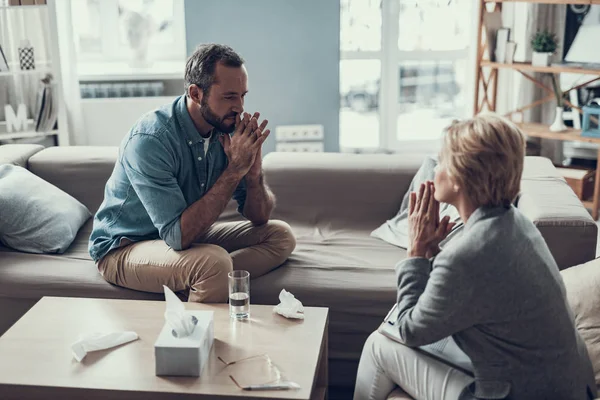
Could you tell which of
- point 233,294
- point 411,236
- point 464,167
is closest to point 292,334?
point 233,294

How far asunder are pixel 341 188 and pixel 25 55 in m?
2.09

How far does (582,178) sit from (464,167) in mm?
2831

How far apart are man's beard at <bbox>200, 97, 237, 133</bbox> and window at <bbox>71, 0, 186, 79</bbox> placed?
223cm

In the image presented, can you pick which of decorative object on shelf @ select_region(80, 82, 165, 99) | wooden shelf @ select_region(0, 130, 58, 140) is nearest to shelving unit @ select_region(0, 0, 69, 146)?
wooden shelf @ select_region(0, 130, 58, 140)

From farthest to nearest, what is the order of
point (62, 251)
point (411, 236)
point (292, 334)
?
point (62, 251) < point (292, 334) < point (411, 236)

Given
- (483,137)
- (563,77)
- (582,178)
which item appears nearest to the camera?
(483,137)

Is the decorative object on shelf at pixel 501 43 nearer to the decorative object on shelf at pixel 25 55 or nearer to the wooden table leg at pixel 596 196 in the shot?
the wooden table leg at pixel 596 196

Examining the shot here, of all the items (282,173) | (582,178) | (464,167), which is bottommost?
(582,178)

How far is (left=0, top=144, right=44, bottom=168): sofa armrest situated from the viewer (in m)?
3.04

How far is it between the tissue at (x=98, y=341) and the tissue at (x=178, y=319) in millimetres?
141

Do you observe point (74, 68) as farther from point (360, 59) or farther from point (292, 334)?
point (292, 334)

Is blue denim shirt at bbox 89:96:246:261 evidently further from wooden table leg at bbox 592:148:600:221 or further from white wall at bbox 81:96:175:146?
wooden table leg at bbox 592:148:600:221

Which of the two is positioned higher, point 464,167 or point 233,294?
point 464,167

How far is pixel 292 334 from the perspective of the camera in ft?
6.58
